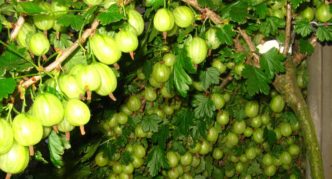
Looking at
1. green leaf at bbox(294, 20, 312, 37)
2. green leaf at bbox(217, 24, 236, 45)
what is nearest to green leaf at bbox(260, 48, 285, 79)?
green leaf at bbox(294, 20, 312, 37)

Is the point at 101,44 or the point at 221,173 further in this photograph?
the point at 221,173

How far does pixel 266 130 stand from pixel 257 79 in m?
0.97

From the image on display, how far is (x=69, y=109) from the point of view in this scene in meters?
0.83

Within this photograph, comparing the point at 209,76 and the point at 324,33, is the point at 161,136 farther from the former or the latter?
the point at 324,33

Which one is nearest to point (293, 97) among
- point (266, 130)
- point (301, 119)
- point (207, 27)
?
point (301, 119)

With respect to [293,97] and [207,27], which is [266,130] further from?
[207,27]

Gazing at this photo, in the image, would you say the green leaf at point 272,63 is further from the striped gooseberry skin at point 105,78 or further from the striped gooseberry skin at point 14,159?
the striped gooseberry skin at point 14,159

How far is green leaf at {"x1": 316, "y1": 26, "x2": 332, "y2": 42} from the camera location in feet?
5.37

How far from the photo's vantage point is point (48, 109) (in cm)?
78

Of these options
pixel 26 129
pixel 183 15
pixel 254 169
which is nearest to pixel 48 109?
pixel 26 129

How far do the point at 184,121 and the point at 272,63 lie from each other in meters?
0.77

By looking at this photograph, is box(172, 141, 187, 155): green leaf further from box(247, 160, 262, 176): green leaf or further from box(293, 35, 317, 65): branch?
box(293, 35, 317, 65): branch

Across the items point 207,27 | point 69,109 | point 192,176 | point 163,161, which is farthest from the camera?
point 192,176

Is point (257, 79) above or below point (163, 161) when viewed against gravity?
above
